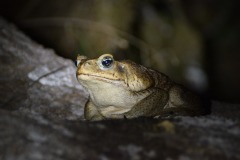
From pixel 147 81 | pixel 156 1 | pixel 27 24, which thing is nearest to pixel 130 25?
pixel 156 1

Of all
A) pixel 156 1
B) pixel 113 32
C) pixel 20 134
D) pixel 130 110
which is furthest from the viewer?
pixel 156 1

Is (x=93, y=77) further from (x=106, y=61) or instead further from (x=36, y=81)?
(x=36, y=81)

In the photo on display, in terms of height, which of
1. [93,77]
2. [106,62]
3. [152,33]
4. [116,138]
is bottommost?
[116,138]

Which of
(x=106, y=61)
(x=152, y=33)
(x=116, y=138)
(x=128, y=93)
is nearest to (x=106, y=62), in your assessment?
(x=106, y=61)

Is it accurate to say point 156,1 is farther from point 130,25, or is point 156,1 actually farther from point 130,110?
point 130,110

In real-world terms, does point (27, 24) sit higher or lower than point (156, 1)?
lower

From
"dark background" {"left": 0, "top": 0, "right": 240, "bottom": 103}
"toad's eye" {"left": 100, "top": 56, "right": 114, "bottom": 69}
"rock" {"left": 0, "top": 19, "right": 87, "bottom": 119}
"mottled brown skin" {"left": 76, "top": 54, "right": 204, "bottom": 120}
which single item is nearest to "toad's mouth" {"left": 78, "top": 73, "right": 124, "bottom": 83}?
"mottled brown skin" {"left": 76, "top": 54, "right": 204, "bottom": 120}

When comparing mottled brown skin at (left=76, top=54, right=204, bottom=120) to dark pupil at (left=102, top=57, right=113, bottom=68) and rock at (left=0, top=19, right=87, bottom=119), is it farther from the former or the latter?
rock at (left=0, top=19, right=87, bottom=119)
